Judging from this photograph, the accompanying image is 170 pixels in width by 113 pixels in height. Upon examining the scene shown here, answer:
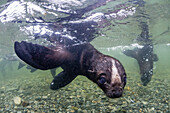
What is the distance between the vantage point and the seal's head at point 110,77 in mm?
3002

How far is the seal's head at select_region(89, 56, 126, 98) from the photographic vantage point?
3002mm

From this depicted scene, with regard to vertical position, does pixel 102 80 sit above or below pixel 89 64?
below

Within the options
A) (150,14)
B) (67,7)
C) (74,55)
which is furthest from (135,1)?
(74,55)

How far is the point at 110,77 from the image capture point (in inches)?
121

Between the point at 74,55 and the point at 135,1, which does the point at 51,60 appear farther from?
the point at 135,1

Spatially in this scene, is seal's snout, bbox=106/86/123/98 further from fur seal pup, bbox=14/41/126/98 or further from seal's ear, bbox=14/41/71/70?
seal's ear, bbox=14/41/71/70

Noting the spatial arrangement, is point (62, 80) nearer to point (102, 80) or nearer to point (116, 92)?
point (102, 80)

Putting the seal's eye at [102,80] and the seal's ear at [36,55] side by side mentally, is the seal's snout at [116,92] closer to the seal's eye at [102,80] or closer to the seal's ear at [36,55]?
the seal's eye at [102,80]

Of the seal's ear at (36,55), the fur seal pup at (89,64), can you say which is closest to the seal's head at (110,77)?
the fur seal pup at (89,64)

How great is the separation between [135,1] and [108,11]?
146cm

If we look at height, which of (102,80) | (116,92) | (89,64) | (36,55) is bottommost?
(116,92)

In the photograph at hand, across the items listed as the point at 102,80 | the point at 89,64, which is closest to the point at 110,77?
the point at 102,80

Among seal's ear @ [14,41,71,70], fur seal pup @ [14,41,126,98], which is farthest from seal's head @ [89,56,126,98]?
seal's ear @ [14,41,71,70]

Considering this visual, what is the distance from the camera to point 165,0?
7102mm
